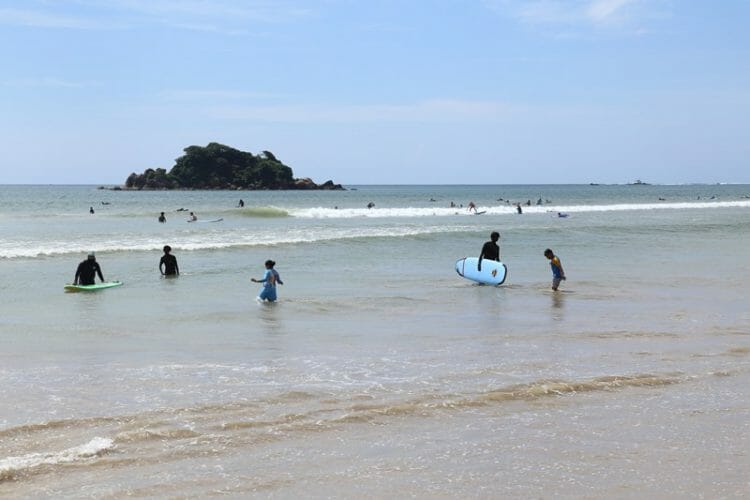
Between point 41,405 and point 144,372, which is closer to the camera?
point 41,405

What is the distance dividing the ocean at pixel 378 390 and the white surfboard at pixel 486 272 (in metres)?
0.29

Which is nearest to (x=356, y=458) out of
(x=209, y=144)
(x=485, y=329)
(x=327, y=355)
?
(x=327, y=355)

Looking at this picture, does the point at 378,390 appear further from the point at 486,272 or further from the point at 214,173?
the point at 214,173

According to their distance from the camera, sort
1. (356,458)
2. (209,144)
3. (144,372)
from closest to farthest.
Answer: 1. (356,458)
2. (144,372)
3. (209,144)

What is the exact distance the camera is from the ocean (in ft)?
A: 19.5

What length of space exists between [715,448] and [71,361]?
7.36m

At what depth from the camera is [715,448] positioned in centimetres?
654

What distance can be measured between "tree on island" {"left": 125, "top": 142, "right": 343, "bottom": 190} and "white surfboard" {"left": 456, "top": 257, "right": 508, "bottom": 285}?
5662 inches

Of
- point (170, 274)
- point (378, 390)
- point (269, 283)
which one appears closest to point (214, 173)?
point (170, 274)

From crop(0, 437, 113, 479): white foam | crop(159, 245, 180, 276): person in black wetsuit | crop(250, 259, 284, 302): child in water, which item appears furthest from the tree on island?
crop(0, 437, 113, 479): white foam

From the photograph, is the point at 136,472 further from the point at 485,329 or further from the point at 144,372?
the point at 485,329

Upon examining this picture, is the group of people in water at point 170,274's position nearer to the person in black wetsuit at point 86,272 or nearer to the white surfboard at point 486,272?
the person in black wetsuit at point 86,272

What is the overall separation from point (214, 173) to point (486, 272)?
148 metres

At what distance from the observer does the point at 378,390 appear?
8.45m
